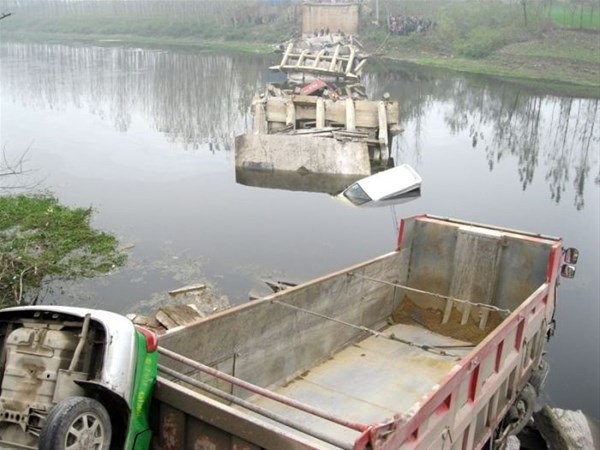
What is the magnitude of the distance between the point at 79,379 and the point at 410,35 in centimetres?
4591

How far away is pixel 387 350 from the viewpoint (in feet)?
21.9

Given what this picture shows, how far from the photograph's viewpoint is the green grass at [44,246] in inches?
341

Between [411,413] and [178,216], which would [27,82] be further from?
[411,413]

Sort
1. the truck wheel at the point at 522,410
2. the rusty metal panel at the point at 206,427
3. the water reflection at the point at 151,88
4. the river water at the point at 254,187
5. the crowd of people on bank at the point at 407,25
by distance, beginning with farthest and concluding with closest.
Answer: the crowd of people on bank at the point at 407,25 < the water reflection at the point at 151,88 < the river water at the point at 254,187 < the truck wheel at the point at 522,410 < the rusty metal panel at the point at 206,427

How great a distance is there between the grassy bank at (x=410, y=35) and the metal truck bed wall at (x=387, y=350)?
2674 cm

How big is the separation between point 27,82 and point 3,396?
30.9 metres

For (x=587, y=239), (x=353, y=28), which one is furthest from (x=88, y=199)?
(x=353, y=28)

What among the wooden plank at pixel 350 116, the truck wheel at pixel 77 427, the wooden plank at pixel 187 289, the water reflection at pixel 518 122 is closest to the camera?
the truck wheel at pixel 77 427

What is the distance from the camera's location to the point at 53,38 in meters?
59.8

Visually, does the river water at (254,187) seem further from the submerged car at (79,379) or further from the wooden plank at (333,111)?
the submerged car at (79,379)

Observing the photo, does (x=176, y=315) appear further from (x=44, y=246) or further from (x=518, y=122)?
(x=518, y=122)

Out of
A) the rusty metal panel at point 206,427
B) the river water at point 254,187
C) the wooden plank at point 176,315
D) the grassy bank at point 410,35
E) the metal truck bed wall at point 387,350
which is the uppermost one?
the grassy bank at point 410,35

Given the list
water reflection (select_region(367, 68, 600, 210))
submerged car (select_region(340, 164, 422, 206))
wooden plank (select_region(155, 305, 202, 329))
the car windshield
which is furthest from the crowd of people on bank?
wooden plank (select_region(155, 305, 202, 329))

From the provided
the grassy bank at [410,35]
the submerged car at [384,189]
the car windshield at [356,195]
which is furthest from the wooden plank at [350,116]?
the grassy bank at [410,35]
